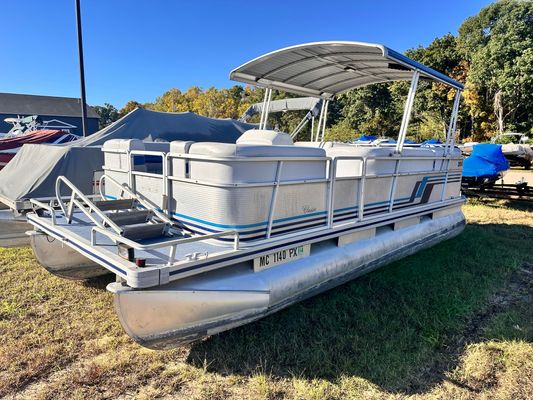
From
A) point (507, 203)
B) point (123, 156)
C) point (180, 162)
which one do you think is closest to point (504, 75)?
point (507, 203)

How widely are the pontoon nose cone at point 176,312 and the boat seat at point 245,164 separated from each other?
0.93 meters

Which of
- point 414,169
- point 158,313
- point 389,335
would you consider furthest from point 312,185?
point 414,169

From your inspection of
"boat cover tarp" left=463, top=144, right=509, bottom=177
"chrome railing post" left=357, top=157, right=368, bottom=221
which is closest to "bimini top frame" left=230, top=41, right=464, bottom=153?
"chrome railing post" left=357, top=157, right=368, bottom=221

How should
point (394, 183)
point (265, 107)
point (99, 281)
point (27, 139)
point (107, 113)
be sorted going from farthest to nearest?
point (107, 113) → point (27, 139) → point (265, 107) → point (394, 183) → point (99, 281)

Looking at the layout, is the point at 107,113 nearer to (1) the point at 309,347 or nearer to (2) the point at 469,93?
(2) the point at 469,93

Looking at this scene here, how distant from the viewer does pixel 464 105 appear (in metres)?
26.2

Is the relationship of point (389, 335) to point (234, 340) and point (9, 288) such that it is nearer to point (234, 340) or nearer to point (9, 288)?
point (234, 340)

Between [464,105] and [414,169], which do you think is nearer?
[414,169]

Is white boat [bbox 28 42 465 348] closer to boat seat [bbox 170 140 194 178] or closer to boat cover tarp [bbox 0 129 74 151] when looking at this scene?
boat seat [bbox 170 140 194 178]

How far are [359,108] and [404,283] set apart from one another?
87.6ft

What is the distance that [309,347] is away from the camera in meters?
3.23

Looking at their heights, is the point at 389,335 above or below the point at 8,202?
below

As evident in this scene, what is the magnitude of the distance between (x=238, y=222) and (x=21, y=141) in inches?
375

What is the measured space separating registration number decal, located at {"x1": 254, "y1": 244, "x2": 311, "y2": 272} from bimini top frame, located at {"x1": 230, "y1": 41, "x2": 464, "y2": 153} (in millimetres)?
1945
